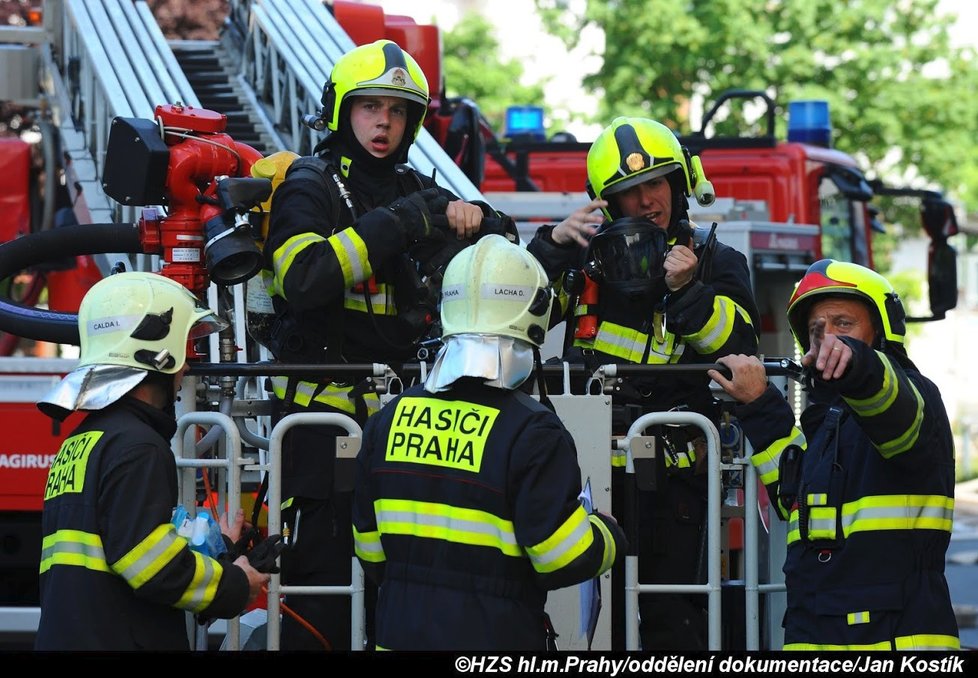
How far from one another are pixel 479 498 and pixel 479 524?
6 centimetres

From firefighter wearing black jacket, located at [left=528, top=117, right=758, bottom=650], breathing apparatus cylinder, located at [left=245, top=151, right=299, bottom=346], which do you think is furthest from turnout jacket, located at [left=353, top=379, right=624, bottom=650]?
breathing apparatus cylinder, located at [left=245, top=151, right=299, bottom=346]

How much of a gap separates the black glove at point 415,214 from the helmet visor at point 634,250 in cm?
50

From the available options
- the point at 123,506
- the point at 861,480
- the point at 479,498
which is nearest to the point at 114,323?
the point at 123,506

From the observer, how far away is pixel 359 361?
4695 mm

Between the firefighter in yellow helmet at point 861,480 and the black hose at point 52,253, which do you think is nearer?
the firefighter in yellow helmet at point 861,480

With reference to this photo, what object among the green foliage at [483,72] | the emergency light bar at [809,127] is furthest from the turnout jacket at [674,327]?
the green foliage at [483,72]

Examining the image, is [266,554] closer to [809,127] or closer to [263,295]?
[263,295]

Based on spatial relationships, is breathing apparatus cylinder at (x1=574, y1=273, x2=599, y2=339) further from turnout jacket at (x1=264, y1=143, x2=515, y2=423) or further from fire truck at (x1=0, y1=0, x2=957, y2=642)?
fire truck at (x1=0, y1=0, x2=957, y2=642)

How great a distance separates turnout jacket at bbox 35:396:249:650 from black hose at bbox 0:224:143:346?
1161 mm

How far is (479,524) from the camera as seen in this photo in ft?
11.4

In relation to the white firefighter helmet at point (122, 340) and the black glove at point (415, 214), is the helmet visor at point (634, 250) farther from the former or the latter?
the white firefighter helmet at point (122, 340)

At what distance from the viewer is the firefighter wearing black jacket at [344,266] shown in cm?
438

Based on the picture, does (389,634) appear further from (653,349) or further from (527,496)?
(653,349)

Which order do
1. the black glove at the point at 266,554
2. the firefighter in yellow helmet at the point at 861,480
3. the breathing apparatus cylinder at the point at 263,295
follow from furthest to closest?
the breathing apparatus cylinder at the point at 263,295, the black glove at the point at 266,554, the firefighter in yellow helmet at the point at 861,480
